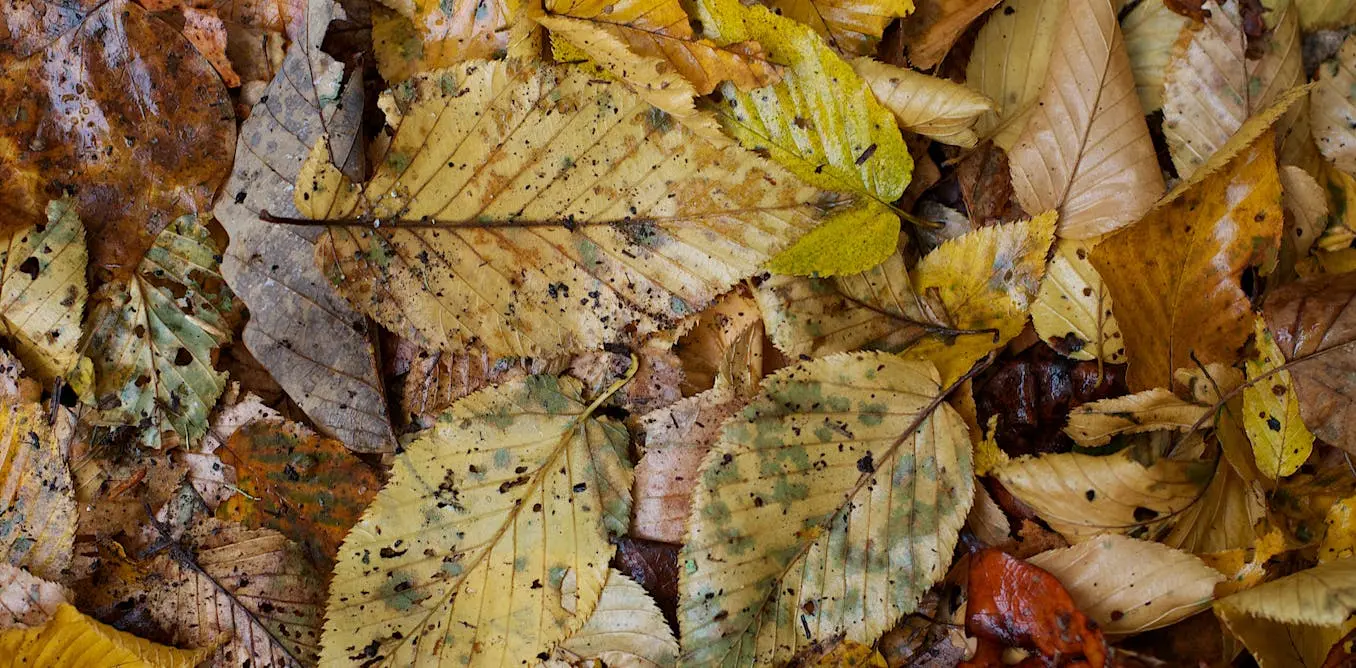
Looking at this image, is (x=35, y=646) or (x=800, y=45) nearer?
(x=800, y=45)

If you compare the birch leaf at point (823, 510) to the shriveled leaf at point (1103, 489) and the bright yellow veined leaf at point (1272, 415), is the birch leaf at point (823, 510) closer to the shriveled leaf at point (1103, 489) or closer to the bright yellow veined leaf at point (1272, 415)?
the shriveled leaf at point (1103, 489)

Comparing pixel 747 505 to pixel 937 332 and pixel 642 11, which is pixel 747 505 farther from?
pixel 642 11

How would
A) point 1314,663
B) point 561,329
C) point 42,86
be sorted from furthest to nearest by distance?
point 42,86
point 561,329
point 1314,663

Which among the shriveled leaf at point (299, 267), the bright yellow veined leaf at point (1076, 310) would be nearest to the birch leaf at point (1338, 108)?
the bright yellow veined leaf at point (1076, 310)

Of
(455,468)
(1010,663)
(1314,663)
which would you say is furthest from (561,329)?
(1314,663)

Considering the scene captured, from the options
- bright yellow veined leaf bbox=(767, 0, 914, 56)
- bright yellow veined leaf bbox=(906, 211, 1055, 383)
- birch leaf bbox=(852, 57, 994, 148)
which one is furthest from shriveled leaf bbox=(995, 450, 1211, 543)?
bright yellow veined leaf bbox=(767, 0, 914, 56)

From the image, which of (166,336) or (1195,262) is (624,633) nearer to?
(166,336)
